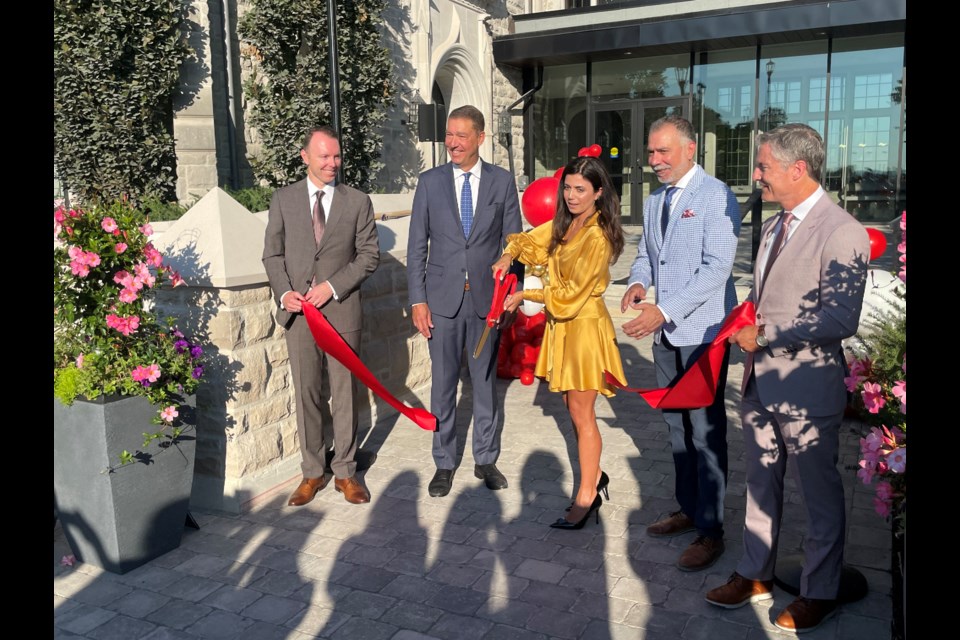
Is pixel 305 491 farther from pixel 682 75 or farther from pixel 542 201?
pixel 682 75

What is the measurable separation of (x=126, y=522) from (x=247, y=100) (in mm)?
9926

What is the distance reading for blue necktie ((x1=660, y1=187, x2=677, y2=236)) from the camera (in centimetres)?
416

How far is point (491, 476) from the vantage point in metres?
5.16

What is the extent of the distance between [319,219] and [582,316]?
1776 millimetres

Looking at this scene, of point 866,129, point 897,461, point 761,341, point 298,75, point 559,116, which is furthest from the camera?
point 559,116

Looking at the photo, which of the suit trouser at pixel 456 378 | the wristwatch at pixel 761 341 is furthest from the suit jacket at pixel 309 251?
the wristwatch at pixel 761 341

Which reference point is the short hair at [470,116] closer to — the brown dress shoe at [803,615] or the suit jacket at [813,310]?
the suit jacket at [813,310]

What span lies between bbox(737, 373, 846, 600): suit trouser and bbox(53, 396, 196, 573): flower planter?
293cm

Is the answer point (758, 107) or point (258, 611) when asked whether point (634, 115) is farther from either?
point (258, 611)

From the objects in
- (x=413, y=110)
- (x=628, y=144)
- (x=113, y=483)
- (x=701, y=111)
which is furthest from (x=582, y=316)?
(x=628, y=144)

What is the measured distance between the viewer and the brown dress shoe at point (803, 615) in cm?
337

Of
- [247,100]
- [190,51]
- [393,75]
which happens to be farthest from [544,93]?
[190,51]

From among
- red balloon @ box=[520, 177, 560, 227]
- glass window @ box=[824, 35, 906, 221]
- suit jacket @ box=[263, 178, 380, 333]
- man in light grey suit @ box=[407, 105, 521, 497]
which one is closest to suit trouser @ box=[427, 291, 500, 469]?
man in light grey suit @ box=[407, 105, 521, 497]

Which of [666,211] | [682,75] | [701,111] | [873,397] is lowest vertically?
[873,397]
